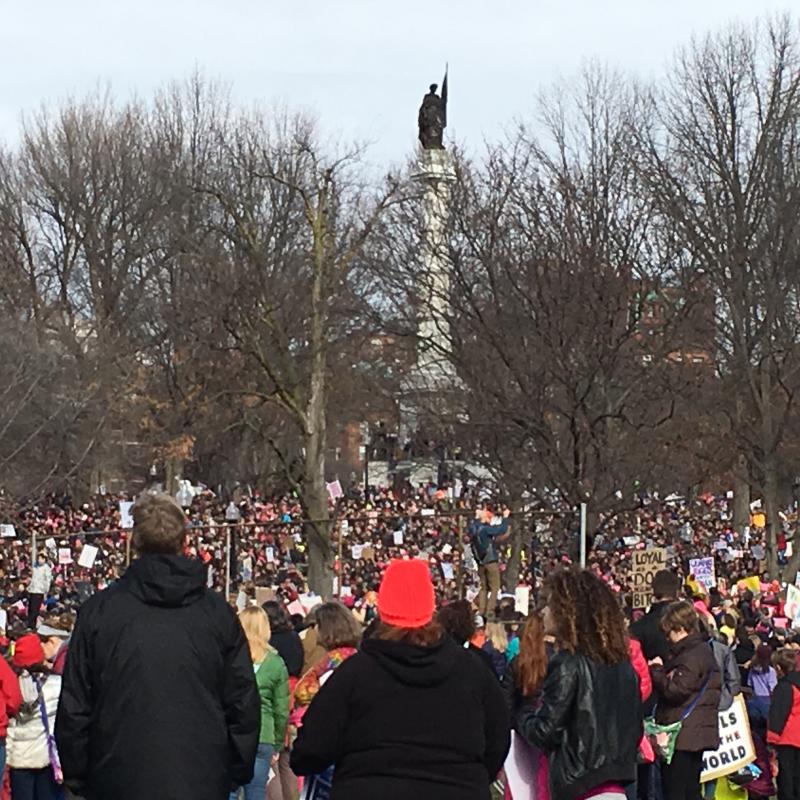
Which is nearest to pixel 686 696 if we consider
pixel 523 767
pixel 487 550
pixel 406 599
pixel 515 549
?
pixel 523 767

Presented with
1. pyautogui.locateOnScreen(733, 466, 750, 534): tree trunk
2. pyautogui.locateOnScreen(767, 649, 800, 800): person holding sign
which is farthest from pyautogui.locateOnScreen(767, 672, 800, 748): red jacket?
pyautogui.locateOnScreen(733, 466, 750, 534): tree trunk

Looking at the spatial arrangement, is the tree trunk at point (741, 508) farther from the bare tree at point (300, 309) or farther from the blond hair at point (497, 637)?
the blond hair at point (497, 637)

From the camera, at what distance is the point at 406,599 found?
4527 mm

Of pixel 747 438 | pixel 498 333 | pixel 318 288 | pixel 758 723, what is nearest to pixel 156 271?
pixel 318 288

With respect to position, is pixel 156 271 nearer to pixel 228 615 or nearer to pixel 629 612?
pixel 629 612

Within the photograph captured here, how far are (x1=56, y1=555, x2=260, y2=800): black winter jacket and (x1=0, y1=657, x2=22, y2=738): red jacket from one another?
3637 millimetres

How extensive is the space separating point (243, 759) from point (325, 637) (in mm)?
2542

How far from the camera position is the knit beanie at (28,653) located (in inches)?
340

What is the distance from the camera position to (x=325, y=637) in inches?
289

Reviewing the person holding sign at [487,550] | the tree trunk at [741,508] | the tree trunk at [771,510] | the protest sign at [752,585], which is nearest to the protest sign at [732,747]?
the person holding sign at [487,550]

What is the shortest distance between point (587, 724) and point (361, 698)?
60.1 inches

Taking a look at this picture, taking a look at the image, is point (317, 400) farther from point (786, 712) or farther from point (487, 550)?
point (786, 712)

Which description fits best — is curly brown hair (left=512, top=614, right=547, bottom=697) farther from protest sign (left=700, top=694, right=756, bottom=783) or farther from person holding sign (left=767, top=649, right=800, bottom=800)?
person holding sign (left=767, top=649, right=800, bottom=800)

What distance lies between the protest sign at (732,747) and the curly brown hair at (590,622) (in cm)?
419
